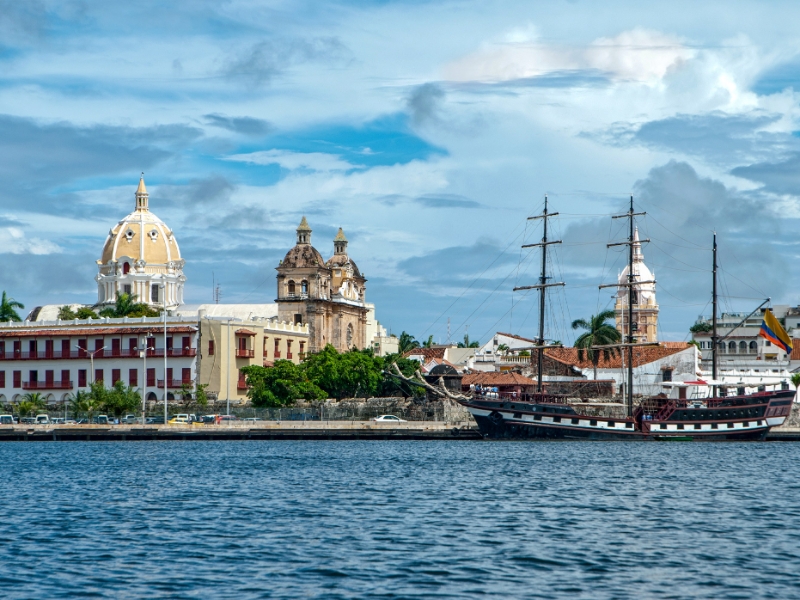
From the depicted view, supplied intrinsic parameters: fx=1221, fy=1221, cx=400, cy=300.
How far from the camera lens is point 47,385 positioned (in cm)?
10906

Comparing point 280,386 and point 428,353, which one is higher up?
point 428,353

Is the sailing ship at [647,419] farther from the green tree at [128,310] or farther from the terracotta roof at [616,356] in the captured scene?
the green tree at [128,310]

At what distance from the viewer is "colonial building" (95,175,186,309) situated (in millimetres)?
141875

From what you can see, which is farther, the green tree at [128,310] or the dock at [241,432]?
the green tree at [128,310]

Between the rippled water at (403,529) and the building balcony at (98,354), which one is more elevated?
the building balcony at (98,354)

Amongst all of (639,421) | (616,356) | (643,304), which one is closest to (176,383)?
(616,356)

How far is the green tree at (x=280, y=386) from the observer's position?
9906 centimetres

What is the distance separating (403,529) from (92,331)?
261 ft

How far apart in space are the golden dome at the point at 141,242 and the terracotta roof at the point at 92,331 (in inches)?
1270

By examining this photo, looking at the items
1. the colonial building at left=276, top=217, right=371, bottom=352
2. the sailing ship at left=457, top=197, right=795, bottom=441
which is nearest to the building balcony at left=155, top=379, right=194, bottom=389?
the colonial building at left=276, top=217, right=371, bottom=352

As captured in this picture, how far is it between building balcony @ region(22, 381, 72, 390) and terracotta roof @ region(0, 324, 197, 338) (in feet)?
13.9

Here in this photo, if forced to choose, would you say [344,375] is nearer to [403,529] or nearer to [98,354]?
[98,354]

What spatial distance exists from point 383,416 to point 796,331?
6634cm

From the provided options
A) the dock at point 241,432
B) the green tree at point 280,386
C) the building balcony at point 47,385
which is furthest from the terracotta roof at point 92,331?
the dock at point 241,432
